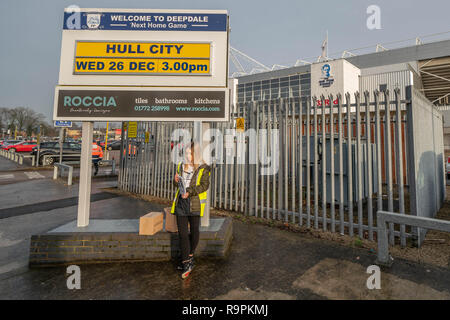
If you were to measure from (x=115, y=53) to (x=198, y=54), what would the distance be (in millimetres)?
1393

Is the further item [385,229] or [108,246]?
[108,246]

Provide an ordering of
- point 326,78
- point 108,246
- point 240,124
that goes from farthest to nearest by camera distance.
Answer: point 326,78 < point 240,124 < point 108,246

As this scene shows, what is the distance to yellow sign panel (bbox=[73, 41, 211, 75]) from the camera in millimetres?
3812

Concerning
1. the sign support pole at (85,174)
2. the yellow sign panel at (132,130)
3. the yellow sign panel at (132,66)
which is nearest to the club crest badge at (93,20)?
the yellow sign panel at (132,66)

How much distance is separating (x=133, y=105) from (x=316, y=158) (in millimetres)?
3548

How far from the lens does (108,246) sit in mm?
3371

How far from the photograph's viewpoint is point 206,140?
150 inches

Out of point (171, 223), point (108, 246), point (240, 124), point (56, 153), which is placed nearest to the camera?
point (108, 246)

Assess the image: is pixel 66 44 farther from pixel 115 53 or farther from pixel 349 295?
pixel 349 295

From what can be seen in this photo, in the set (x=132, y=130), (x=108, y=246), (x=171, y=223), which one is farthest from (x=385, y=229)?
(x=132, y=130)

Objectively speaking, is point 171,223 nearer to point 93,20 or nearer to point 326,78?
point 93,20

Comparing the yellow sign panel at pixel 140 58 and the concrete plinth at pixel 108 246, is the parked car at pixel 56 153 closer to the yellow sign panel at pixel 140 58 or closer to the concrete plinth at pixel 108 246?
the yellow sign panel at pixel 140 58
